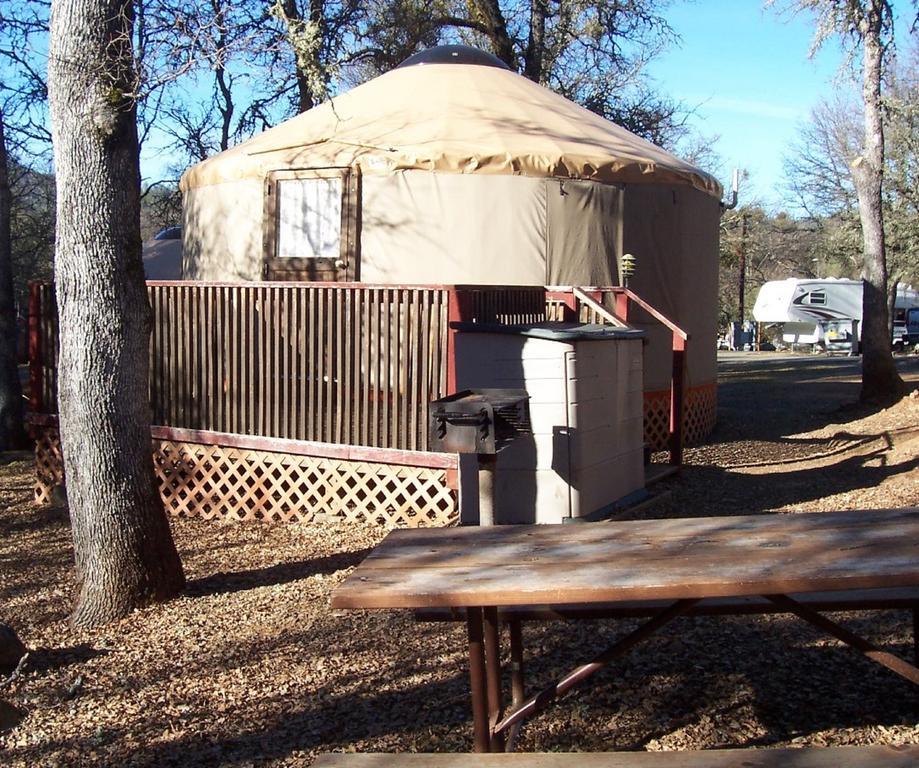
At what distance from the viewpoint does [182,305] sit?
27.2 feet

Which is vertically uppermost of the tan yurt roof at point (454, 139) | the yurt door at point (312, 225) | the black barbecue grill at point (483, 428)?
the tan yurt roof at point (454, 139)

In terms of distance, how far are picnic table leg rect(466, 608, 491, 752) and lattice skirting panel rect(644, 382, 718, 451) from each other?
7033 millimetres

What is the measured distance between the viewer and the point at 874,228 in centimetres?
1395

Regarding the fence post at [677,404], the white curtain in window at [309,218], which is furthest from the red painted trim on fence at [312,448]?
the white curtain in window at [309,218]

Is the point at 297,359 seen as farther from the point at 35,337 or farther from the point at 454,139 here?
the point at 454,139

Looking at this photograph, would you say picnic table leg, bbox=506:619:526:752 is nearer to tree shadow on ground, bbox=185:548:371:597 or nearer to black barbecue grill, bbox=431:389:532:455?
black barbecue grill, bbox=431:389:532:455

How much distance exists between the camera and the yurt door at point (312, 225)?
10.6m

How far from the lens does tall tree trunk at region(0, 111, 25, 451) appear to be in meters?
11.6

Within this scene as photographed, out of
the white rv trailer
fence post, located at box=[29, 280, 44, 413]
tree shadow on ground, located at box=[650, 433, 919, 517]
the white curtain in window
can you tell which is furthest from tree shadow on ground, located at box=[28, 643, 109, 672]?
the white rv trailer

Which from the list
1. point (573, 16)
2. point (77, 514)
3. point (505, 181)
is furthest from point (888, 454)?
point (573, 16)

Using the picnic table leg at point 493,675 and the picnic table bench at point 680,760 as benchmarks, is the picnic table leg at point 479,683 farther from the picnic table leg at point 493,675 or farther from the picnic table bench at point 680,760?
the picnic table bench at point 680,760

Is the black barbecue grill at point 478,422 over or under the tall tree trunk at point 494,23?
under

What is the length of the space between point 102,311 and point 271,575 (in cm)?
Result: 196

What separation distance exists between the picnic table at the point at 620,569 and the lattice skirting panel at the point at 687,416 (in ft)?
21.7
